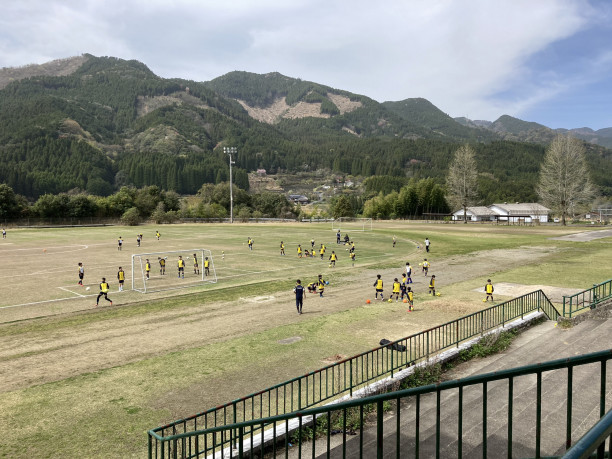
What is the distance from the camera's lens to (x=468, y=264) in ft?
125

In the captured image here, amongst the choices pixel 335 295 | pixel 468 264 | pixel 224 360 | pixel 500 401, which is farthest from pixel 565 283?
pixel 224 360

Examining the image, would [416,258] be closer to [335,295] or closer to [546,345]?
[335,295]

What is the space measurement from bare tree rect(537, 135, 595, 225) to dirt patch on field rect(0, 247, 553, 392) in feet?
260

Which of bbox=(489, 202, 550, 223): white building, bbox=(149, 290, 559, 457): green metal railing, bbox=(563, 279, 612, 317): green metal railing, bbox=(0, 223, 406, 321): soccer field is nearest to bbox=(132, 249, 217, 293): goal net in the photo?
bbox=(0, 223, 406, 321): soccer field

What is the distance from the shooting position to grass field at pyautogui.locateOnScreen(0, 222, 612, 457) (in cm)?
1044

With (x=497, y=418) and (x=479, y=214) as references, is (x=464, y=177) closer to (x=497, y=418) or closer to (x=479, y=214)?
(x=479, y=214)

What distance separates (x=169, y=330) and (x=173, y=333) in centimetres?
60

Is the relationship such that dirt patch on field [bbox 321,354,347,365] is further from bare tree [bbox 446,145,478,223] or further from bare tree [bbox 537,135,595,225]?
bare tree [bbox 446,145,478,223]

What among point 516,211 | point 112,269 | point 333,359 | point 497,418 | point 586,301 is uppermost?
point 516,211

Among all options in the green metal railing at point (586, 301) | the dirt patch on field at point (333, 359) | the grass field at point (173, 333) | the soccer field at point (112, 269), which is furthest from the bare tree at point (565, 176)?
A: the dirt patch on field at point (333, 359)

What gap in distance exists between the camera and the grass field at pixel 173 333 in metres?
10.4

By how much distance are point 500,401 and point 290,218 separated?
122498 mm

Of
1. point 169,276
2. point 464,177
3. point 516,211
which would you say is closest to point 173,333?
point 169,276

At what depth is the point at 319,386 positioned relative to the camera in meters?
11.8
